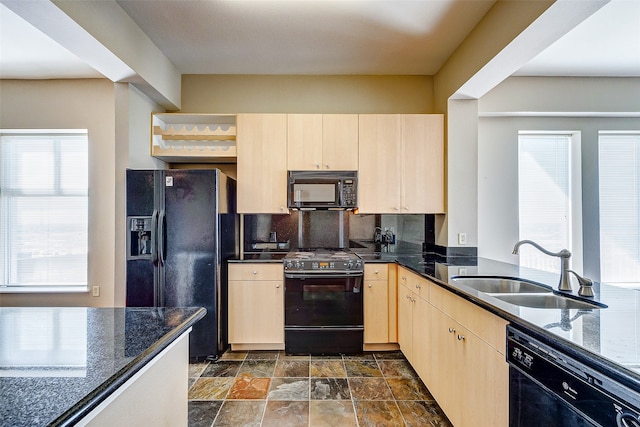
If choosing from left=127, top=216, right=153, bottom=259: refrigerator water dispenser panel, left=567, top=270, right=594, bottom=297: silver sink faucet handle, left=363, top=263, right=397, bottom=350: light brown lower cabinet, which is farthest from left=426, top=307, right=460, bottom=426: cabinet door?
left=127, top=216, right=153, bottom=259: refrigerator water dispenser panel

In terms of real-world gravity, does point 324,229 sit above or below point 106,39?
below

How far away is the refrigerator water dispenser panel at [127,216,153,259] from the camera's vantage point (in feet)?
8.62

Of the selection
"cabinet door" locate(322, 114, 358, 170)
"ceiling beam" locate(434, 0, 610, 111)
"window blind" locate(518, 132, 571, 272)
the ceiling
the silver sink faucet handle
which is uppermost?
the ceiling

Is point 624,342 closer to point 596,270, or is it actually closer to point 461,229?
point 461,229

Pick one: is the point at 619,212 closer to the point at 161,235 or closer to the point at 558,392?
the point at 558,392

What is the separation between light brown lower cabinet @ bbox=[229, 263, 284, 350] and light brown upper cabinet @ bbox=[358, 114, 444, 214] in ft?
3.80

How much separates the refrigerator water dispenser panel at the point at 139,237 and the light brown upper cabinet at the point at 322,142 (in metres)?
1.40

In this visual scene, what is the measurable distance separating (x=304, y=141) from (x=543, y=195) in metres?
2.62

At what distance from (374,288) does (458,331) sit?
121 centimetres

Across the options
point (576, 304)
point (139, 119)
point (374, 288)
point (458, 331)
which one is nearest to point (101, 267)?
point (139, 119)

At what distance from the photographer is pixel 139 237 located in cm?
264

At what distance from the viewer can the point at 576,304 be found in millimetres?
1430

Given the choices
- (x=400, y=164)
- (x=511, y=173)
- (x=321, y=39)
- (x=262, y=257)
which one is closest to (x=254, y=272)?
(x=262, y=257)

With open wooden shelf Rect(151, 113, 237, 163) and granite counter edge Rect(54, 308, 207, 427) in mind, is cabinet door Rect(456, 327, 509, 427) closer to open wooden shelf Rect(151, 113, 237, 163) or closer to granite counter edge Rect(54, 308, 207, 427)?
granite counter edge Rect(54, 308, 207, 427)
